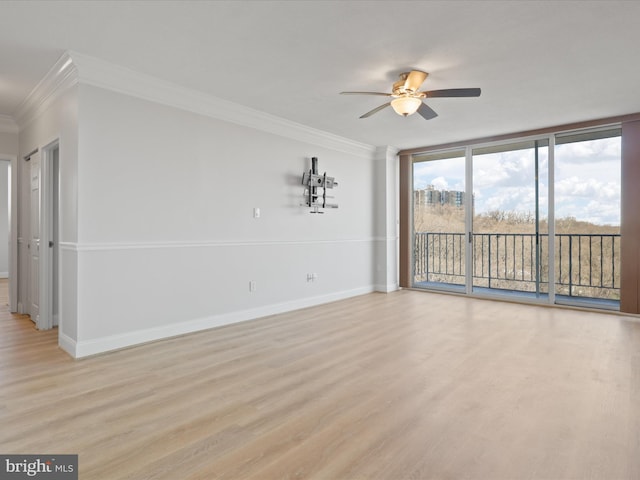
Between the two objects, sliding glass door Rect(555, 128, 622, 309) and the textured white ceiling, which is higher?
the textured white ceiling

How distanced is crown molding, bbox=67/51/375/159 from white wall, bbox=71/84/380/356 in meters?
0.07

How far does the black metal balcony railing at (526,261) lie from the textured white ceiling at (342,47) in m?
1.97

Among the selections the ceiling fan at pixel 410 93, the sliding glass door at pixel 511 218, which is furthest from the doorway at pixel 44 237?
the sliding glass door at pixel 511 218

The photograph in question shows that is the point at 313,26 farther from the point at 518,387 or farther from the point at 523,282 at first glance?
the point at 523,282

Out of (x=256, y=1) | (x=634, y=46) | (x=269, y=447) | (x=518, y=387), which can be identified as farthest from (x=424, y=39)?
(x=269, y=447)

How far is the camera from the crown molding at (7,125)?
4.85m

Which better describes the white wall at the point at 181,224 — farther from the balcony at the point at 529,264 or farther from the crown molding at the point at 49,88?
the balcony at the point at 529,264

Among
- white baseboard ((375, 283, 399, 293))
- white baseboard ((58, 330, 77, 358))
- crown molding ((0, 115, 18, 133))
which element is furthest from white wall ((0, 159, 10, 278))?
white baseboard ((375, 283, 399, 293))

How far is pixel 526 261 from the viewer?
5.82 meters

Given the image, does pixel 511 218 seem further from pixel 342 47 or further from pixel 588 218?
pixel 342 47

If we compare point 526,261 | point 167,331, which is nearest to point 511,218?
point 526,261

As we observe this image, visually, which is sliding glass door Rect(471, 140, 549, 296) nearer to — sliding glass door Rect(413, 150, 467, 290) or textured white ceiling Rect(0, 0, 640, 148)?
sliding glass door Rect(413, 150, 467, 290)

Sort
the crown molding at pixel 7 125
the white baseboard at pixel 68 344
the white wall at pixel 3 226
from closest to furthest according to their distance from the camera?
the white baseboard at pixel 68 344 < the crown molding at pixel 7 125 < the white wall at pixel 3 226

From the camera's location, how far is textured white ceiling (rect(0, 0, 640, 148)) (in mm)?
2498
